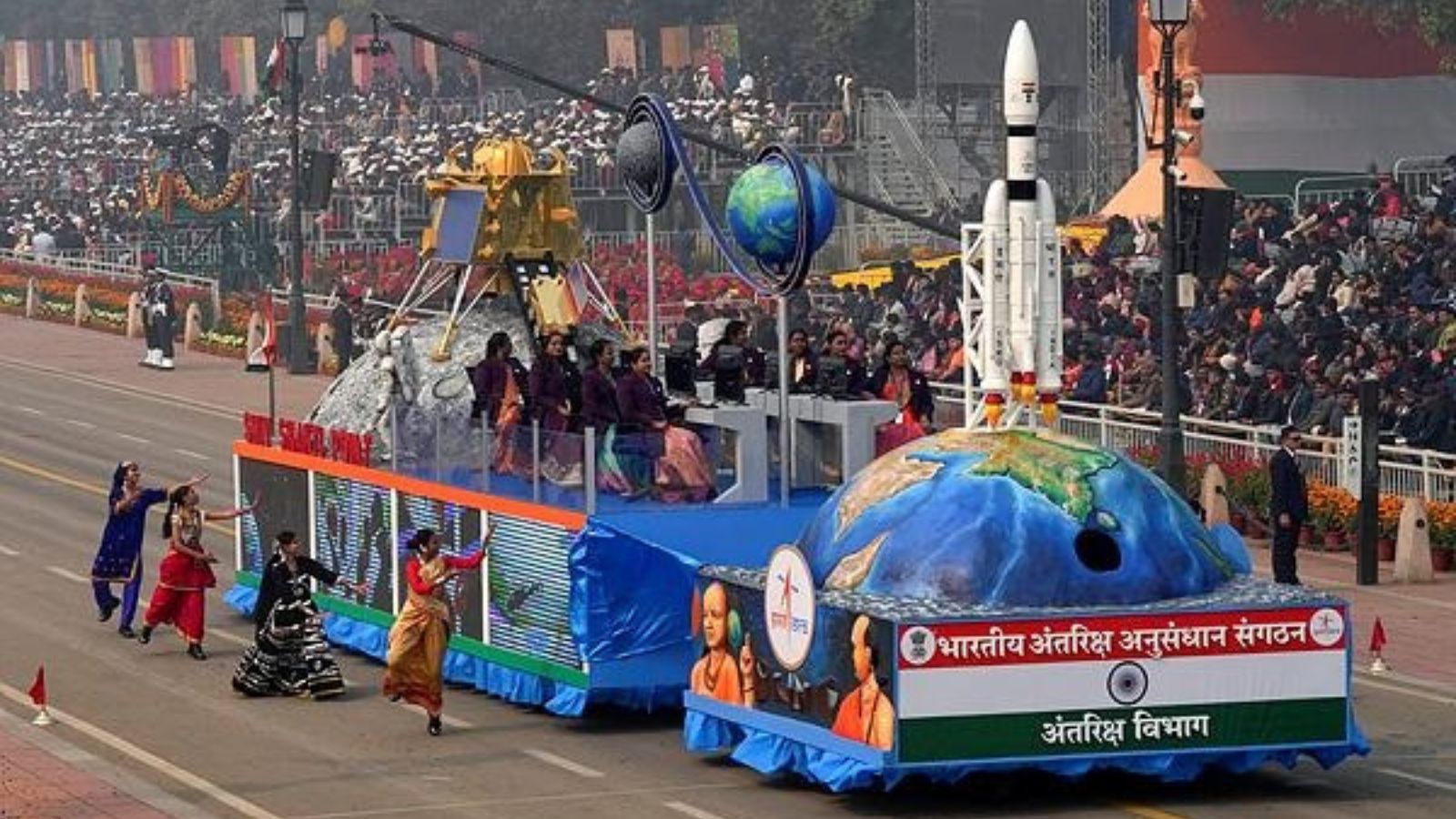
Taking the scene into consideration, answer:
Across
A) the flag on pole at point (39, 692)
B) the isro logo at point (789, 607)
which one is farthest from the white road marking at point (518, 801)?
the flag on pole at point (39, 692)

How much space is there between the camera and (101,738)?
30.2 metres

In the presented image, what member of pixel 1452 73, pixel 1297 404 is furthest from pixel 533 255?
pixel 1452 73

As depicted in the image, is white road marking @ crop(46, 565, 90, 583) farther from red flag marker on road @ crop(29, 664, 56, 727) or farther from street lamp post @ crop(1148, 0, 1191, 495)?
street lamp post @ crop(1148, 0, 1191, 495)

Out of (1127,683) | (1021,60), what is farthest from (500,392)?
(1127,683)

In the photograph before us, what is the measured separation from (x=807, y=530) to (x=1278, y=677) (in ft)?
12.1

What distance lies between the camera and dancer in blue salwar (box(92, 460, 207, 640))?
35.8 m

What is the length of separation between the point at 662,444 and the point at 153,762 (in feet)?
15.8

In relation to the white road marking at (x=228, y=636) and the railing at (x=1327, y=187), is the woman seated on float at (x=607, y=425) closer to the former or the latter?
the white road marking at (x=228, y=636)

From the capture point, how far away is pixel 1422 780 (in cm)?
2744

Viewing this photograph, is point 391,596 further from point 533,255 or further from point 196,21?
→ point 196,21

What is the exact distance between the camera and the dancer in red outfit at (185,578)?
113 ft

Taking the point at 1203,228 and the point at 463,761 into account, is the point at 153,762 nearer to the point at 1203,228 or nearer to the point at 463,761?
the point at 463,761

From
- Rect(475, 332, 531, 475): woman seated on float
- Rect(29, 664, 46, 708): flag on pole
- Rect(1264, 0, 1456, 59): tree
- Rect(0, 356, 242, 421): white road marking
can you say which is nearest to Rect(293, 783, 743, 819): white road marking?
Rect(29, 664, 46, 708): flag on pole

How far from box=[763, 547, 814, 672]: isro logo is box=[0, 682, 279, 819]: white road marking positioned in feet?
11.7
